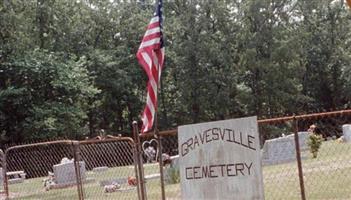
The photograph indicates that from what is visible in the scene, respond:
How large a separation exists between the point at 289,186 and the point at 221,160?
596 cm

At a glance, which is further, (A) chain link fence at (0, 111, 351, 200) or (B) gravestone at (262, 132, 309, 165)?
(B) gravestone at (262, 132, 309, 165)

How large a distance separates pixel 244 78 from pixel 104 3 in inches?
452

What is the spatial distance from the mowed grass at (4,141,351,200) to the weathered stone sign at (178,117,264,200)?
3.92 metres

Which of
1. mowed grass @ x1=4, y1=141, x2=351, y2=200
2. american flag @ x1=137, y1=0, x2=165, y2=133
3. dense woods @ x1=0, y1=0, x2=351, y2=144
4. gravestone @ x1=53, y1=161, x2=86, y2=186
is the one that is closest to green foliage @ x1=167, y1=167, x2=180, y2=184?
mowed grass @ x1=4, y1=141, x2=351, y2=200

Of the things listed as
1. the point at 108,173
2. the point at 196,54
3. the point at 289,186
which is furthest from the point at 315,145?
the point at 196,54

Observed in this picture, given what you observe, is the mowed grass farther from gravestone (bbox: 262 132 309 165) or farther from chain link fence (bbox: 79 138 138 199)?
gravestone (bbox: 262 132 309 165)

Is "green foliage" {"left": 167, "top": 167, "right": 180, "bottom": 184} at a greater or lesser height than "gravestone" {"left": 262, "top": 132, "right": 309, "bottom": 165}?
lesser

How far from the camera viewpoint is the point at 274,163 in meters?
18.6

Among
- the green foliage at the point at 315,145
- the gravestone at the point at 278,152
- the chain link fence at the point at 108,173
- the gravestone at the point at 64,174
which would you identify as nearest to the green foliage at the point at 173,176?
the chain link fence at the point at 108,173

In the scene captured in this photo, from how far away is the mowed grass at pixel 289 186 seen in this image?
1138 cm

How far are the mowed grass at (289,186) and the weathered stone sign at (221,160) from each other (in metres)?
3.92

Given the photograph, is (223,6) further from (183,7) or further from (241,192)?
(241,192)

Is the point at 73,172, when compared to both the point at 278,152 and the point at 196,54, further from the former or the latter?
the point at 196,54

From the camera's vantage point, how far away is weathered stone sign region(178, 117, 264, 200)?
21.6 feet
